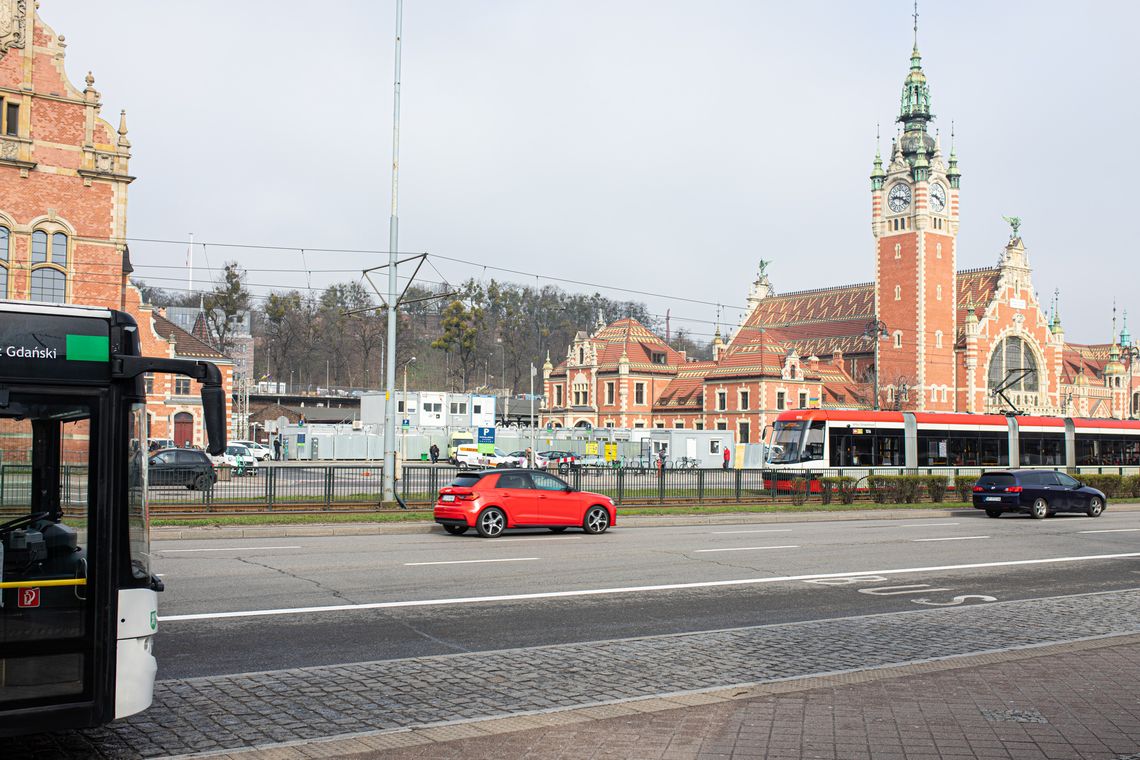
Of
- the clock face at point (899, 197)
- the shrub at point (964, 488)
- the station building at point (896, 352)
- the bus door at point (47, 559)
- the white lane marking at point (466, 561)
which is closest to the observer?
the bus door at point (47, 559)

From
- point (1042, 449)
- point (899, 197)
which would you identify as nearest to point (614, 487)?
point (1042, 449)

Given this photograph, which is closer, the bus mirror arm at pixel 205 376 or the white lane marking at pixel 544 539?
the bus mirror arm at pixel 205 376

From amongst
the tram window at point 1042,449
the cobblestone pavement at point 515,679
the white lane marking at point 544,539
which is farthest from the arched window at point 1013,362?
the cobblestone pavement at point 515,679

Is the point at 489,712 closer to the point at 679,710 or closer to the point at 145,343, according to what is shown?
the point at 679,710

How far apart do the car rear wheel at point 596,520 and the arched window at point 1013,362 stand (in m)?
88.7

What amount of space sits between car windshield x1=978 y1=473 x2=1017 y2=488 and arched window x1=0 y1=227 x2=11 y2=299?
3738cm

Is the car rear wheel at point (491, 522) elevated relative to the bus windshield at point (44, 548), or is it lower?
lower

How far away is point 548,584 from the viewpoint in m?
14.5

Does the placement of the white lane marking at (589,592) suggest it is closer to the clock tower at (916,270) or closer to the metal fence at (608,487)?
the metal fence at (608,487)

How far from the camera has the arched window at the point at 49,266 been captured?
42.3 meters

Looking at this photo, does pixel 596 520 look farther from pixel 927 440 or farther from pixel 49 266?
pixel 49 266

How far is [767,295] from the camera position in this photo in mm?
133750

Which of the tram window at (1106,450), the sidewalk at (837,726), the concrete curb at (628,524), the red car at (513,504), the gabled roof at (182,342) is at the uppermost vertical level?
the gabled roof at (182,342)

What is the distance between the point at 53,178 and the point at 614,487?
1091 inches
